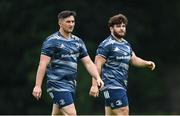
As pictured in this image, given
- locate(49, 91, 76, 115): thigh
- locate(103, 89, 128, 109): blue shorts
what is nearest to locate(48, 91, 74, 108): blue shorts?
locate(49, 91, 76, 115): thigh

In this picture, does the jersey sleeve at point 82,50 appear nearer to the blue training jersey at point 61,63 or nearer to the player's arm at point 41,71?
the blue training jersey at point 61,63

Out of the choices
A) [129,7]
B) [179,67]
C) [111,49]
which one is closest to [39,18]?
[129,7]

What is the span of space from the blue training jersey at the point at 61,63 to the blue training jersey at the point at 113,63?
0.66 metres

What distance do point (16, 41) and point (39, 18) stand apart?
1086 millimetres

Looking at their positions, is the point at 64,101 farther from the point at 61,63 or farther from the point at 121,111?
the point at 121,111

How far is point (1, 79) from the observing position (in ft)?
98.6

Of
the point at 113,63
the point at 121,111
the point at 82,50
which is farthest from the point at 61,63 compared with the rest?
the point at 121,111

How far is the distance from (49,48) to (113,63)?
117cm

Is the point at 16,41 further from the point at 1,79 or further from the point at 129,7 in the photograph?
the point at 129,7

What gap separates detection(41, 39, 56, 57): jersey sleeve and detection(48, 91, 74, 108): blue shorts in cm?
53

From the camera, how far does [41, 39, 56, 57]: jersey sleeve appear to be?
12094mm

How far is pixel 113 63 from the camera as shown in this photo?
12.9 m

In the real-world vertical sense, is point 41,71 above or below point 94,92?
above

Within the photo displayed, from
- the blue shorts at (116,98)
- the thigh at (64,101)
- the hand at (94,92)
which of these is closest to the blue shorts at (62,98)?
the thigh at (64,101)
